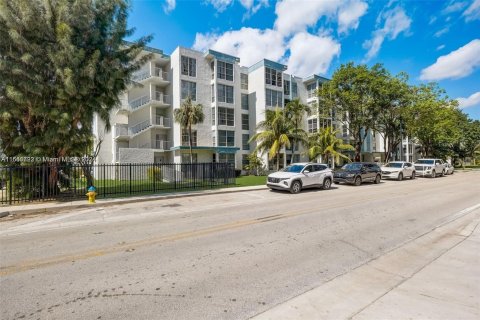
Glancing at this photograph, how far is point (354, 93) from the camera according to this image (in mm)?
29562

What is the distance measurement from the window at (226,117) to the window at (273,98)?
5.65m

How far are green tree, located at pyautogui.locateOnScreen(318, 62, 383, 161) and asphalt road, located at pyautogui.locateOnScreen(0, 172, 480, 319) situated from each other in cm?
2317

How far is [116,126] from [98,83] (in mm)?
16468

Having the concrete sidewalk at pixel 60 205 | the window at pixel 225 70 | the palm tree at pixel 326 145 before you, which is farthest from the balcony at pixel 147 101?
the palm tree at pixel 326 145

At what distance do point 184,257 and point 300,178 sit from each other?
446 inches

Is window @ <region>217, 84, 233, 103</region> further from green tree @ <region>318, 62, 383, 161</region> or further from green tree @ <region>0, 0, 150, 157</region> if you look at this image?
green tree @ <region>0, 0, 150, 157</region>

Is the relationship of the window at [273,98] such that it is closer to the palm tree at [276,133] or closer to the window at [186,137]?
the palm tree at [276,133]

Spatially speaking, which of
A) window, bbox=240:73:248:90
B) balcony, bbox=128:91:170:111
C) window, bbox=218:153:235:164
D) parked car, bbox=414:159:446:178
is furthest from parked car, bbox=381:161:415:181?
balcony, bbox=128:91:170:111

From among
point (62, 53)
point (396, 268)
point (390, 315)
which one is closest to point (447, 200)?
point (396, 268)

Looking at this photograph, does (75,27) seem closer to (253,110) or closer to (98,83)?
(98,83)

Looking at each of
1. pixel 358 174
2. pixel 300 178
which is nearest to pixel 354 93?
pixel 358 174

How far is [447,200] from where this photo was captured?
11.7 meters

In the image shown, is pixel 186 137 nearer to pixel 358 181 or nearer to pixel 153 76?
pixel 153 76

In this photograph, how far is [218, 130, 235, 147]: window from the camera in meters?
31.5
